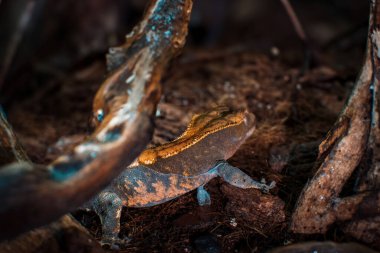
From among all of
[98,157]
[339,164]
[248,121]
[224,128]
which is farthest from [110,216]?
[339,164]

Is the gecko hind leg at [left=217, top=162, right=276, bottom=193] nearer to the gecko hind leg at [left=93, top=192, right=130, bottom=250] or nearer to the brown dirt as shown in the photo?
the brown dirt

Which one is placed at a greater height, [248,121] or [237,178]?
[248,121]

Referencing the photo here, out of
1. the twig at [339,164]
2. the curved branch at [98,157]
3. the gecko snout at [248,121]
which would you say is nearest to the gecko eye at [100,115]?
the curved branch at [98,157]

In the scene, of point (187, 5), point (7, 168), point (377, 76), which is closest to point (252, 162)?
point (377, 76)

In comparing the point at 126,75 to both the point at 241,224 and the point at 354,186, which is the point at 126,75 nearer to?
the point at 241,224

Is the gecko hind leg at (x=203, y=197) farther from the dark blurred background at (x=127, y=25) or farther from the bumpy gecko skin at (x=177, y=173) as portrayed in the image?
the dark blurred background at (x=127, y=25)

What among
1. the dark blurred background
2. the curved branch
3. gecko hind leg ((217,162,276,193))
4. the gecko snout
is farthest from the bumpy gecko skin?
the dark blurred background

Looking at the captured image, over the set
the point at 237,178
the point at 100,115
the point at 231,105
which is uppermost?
the point at 100,115

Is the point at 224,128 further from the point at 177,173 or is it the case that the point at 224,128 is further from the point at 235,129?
the point at 177,173
